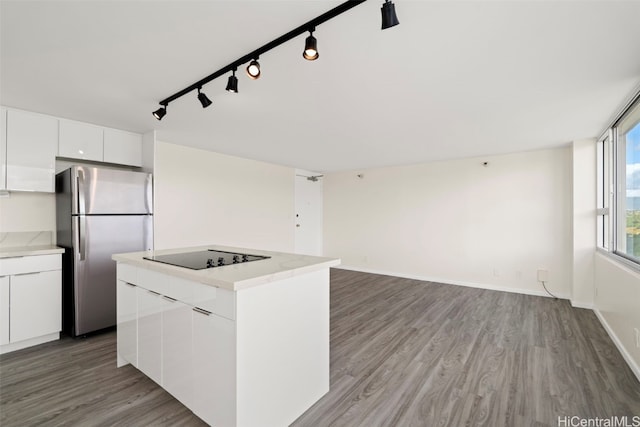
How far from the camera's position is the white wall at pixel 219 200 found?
3977mm

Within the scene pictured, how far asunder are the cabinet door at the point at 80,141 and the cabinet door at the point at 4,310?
1.36m

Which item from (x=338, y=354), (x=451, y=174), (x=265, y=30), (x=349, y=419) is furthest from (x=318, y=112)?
(x=451, y=174)

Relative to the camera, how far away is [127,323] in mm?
2137

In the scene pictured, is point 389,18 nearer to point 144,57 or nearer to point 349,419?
point 144,57

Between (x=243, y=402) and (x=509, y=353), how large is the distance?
2422mm

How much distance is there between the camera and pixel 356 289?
4.64 meters

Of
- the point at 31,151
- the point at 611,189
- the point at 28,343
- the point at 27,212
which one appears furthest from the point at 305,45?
the point at 611,189

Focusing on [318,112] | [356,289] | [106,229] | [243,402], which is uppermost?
[318,112]

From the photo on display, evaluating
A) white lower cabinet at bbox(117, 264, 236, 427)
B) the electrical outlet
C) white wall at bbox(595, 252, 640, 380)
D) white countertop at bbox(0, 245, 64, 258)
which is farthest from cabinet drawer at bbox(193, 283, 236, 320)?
the electrical outlet

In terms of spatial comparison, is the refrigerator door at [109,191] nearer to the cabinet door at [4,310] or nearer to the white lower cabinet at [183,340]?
the cabinet door at [4,310]

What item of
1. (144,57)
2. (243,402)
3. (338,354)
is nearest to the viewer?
(243,402)

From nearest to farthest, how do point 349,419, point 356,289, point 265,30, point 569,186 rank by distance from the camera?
point 265,30 → point 349,419 → point 569,186 → point 356,289

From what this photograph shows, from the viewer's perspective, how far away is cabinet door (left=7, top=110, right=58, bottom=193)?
2.69 m

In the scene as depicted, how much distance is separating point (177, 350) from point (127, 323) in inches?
29.9
